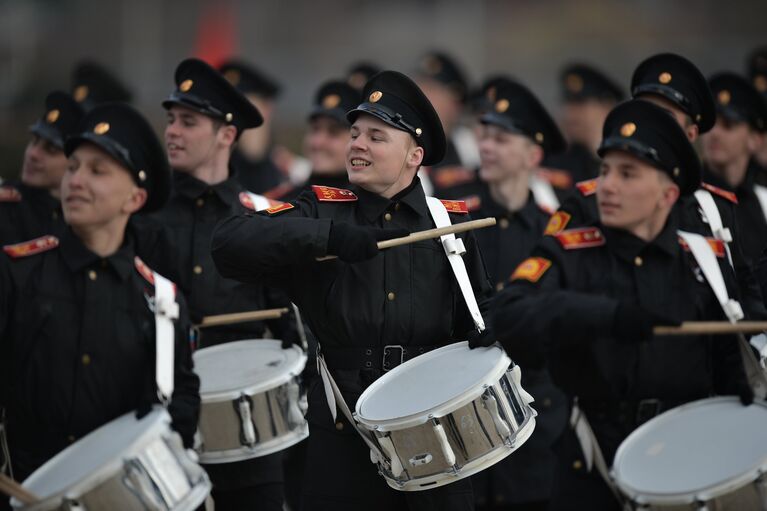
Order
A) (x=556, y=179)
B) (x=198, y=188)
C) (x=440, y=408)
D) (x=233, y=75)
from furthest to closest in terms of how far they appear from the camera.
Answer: (x=233, y=75), (x=556, y=179), (x=198, y=188), (x=440, y=408)

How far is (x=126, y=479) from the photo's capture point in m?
5.73

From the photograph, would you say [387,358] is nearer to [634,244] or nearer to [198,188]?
[634,244]

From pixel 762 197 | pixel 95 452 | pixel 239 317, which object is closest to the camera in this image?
pixel 95 452

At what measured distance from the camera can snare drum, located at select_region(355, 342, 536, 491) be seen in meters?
6.00

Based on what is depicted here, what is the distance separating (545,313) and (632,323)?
34 centimetres

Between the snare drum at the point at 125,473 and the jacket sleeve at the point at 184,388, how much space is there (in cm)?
21

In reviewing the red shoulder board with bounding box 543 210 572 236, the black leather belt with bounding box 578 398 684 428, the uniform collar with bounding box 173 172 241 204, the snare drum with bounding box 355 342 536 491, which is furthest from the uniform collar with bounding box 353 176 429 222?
the uniform collar with bounding box 173 172 241 204

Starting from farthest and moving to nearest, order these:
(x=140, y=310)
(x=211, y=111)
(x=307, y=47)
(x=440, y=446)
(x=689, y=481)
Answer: (x=307, y=47) → (x=211, y=111) → (x=140, y=310) → (x=440, y=446) → (x=689, y=481)

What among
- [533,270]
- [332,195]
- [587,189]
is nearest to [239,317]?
[332,195]

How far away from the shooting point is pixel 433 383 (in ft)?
20.5

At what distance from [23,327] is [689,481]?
281cm

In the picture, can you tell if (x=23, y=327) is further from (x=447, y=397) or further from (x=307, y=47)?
(x=307, y=47)

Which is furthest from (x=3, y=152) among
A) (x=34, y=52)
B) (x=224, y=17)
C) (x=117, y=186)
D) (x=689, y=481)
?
(x=689, y=481)

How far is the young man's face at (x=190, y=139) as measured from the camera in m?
8.31
